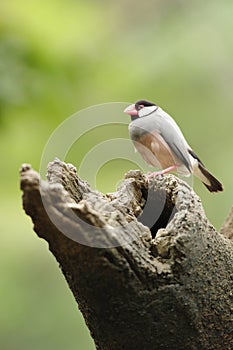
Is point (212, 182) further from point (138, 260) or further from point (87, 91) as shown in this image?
point (87, 91)

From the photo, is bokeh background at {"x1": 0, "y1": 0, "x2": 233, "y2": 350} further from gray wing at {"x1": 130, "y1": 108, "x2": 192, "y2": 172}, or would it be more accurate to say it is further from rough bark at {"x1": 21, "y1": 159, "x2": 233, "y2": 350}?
rough bark at {"x1": 21, "y1": 159, "x2": 233, "y2": 350}

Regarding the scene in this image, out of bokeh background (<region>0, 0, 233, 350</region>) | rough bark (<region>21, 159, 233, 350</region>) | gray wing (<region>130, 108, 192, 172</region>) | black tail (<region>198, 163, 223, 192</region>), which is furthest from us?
bokeh background (<region>0, 0, 233, 350</region>)

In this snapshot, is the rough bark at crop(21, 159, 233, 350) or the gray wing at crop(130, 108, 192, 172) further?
the gray wing at crop(130, 108, 192, 172)

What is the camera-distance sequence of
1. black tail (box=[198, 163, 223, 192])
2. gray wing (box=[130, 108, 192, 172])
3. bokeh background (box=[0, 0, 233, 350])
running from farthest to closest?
1. bokeh background (box=[0, 0, 233, 350])
2. black tail (box=[198, 163, 223, 192])
3. gray wing (box=[130, 108, 192, 172])

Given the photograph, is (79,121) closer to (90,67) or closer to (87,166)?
(87,166)

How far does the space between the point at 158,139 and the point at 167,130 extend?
0.13 ft

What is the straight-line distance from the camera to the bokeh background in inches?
131

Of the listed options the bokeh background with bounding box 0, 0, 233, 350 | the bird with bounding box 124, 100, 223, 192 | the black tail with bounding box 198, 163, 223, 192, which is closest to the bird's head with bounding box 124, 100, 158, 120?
the bird with bounding box 124, 100, 223, 192

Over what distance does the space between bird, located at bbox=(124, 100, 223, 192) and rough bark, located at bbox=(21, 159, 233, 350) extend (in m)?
0.26

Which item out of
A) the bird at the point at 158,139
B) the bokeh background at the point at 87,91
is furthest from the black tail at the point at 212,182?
the bokeh background at the point at 87,91

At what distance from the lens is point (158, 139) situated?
1781 mm

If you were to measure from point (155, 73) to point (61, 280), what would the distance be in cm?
176

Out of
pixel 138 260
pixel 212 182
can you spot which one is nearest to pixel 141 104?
pixel 212 182

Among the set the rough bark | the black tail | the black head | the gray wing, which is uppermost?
the black head
